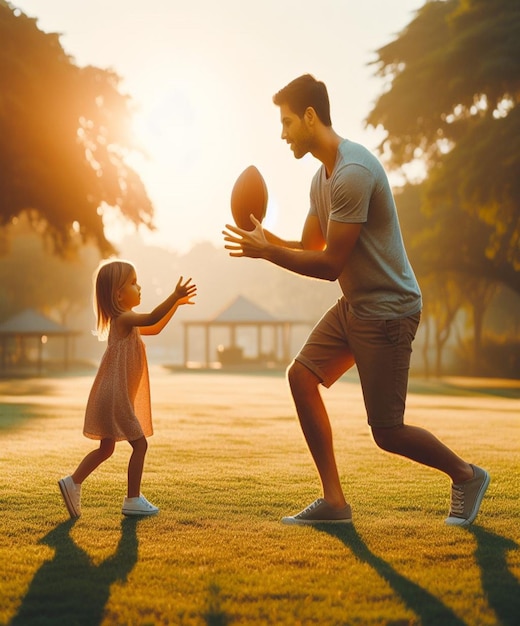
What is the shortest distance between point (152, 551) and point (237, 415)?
35.8ft

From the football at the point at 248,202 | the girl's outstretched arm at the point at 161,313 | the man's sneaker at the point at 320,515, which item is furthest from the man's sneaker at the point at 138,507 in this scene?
the football at the point at 248,202

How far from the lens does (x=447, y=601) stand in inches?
140

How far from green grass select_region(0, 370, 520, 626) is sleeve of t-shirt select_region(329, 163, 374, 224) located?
5.16 ft

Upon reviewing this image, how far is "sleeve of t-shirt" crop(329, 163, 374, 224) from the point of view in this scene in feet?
15.9

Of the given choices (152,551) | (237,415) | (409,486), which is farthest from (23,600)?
(237,415)

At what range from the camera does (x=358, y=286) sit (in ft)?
16.5

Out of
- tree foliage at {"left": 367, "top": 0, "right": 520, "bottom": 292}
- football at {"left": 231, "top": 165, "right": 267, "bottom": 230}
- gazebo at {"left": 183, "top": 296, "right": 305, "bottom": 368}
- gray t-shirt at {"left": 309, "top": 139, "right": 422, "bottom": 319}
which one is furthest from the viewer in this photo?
gazebo at {"left": 183, "top": 296, "right": 305, "bottom": 368}

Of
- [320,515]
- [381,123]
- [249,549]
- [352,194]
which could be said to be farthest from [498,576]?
[381,123]

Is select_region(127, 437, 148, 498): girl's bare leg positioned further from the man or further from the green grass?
the man

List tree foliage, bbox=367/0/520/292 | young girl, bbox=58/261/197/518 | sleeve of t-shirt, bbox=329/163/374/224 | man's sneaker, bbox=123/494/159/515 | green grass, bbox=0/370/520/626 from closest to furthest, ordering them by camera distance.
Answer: green grass, bbox=0/370/520/626 → sleeve of t-shirt, bbox=329/163/374/224 → man's sneaker, bbox=123/494/159/515 → young girl, bbox=58/261/197/518 → tree foliage, bbox=367/0/520/292

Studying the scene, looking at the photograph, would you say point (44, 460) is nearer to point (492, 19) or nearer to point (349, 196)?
point (349, 196)

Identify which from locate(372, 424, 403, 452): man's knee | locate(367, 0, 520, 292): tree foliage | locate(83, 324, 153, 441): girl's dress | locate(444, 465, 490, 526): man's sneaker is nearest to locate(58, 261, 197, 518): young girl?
locate(83, 324, 153, 441): girl's dress

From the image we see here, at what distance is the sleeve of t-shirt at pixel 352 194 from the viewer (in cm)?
484

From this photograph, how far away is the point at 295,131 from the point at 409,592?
2.49 meters
